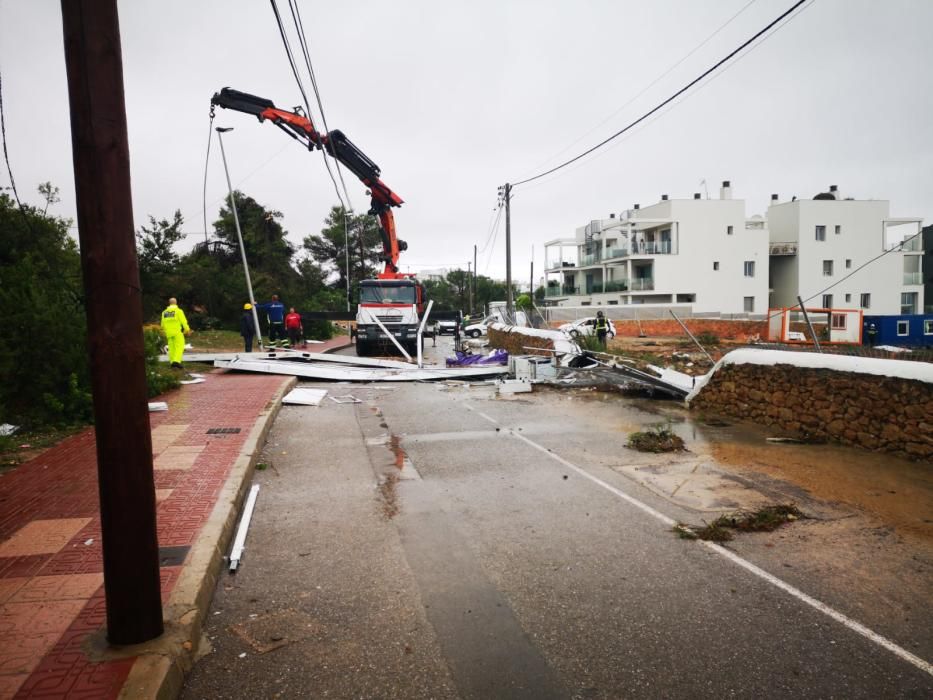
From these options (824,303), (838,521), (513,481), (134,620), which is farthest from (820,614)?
(824,303)

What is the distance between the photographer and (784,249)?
4988cm

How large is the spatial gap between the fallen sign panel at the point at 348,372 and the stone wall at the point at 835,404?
708cm

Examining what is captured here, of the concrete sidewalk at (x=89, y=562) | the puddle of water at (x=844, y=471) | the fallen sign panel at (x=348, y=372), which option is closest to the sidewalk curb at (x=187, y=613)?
the concrete sidewalk at (x=89, y=562)

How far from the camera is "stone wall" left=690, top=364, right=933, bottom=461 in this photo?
7.13 m

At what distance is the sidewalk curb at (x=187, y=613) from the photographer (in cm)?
265

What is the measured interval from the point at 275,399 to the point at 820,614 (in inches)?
378

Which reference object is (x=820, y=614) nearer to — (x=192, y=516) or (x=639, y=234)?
(x=192, y=516)

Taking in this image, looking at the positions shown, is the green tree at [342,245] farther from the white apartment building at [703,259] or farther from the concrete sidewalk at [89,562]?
the concrete sidewalk at [89,562]

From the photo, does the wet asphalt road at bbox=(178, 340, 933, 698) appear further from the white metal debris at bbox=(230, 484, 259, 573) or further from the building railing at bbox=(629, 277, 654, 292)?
the building railing at bbox=(629, 277, 654, 292)

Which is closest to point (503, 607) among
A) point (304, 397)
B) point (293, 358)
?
point (304, 397)

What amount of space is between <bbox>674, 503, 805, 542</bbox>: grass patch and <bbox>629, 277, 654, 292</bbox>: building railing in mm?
45124

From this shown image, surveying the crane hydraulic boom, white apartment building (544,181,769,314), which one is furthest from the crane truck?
white apartment building (544,181,769,314)

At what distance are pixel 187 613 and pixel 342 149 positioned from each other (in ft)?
65.0

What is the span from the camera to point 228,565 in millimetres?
4270
